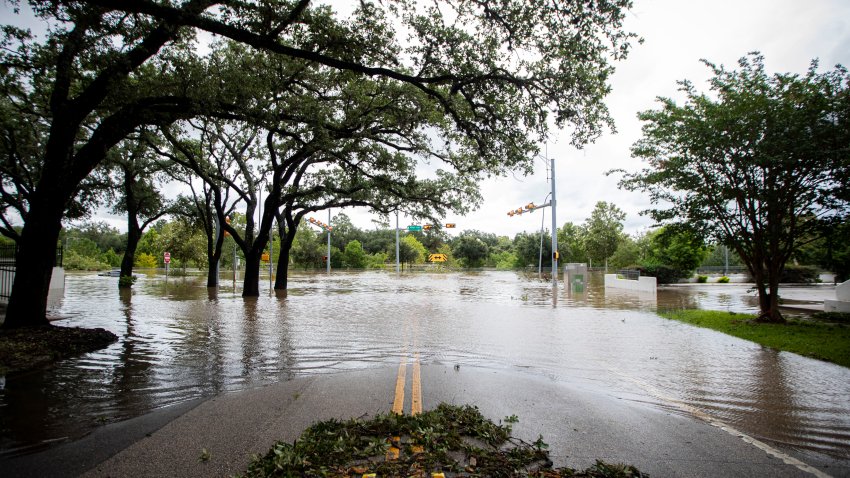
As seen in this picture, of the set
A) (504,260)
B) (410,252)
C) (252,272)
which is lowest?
(252,272)

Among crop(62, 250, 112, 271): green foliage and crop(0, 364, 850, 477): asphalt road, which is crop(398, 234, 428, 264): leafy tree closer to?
crop(62, 250, 112, 271): green foliage

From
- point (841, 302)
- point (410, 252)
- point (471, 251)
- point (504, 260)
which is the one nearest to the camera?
point (841, 302)

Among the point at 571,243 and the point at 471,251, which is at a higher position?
the point at 571,243

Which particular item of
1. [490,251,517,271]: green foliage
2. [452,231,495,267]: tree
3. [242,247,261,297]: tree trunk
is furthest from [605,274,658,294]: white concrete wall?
[452,231,495,267]: tree

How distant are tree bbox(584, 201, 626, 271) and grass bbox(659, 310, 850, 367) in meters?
45.5

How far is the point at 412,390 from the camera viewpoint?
237 inches

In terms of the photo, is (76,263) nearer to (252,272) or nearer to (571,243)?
(252,272)

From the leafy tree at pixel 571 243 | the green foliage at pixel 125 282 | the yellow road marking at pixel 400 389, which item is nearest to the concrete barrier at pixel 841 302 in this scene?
the yellow road marking at pixel 400 389

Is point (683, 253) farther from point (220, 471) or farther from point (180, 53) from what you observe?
point (220, 471)

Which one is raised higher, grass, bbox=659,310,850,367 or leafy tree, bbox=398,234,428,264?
leafy tree, bbox=398,234,428,264

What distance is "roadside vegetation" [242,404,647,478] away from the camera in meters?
3.38

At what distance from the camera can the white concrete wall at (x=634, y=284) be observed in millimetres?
25125

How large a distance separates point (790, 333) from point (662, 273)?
23415 mm

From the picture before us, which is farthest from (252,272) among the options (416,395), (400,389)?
(416,395)
